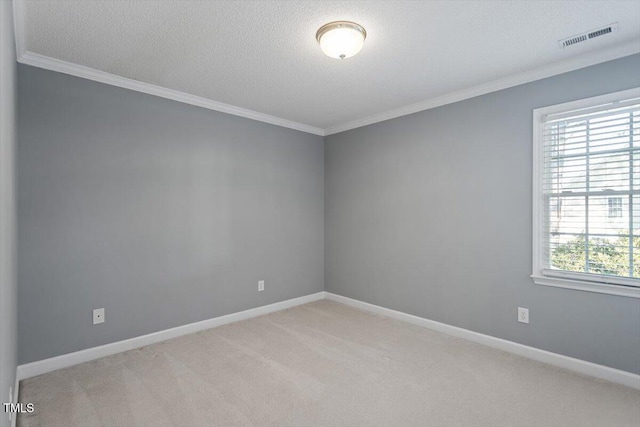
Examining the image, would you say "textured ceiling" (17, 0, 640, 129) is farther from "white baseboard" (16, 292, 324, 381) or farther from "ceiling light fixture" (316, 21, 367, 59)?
"white baseboard" (16, 292, 324, 381)

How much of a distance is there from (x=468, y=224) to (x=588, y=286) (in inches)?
42.2

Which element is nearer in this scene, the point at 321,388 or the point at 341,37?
the point at 341,37

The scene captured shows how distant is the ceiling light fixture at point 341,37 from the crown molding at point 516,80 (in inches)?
61.6

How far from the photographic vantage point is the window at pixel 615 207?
2.50 meters

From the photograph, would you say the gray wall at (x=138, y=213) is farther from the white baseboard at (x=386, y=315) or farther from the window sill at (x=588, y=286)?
the window sill at (x=588, y=286)

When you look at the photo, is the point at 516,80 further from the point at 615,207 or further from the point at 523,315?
the point at 523,315

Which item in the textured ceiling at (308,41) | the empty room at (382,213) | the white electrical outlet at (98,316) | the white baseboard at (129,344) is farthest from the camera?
the white electrical outlet at (98,316)

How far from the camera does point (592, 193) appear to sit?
262cm

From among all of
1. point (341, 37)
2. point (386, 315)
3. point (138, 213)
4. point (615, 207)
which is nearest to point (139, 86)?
point (138, 213)

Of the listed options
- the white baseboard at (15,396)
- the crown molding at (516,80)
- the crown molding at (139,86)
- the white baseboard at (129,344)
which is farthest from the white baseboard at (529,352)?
the white baseboard at (15,396)

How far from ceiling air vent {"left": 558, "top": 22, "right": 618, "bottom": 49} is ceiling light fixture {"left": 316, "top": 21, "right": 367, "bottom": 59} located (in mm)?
1477

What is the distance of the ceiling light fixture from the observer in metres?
2.15

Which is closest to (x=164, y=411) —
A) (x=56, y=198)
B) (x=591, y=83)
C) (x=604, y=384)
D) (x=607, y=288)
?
(x=56, y=198)

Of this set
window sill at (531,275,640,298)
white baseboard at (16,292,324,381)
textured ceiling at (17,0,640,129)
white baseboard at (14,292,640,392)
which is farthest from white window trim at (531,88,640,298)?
Answer: white baseboard at (16,292,324,381)
